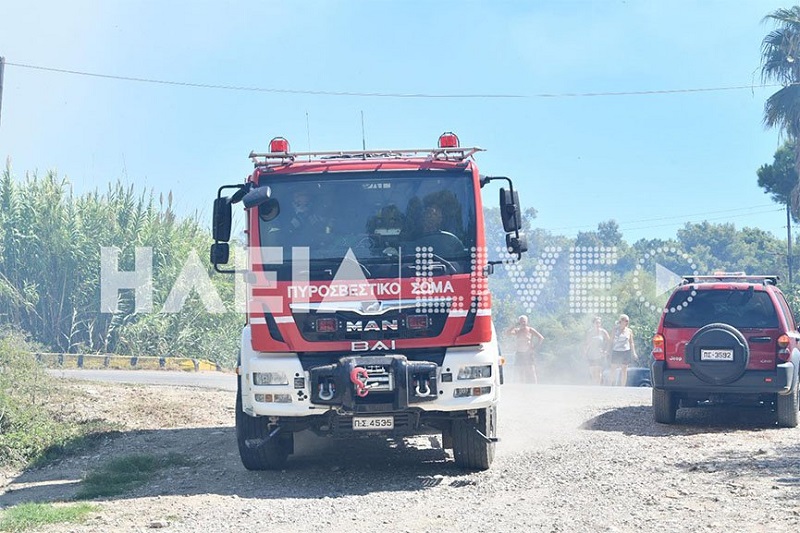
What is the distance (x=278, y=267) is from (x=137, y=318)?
23.1 meters

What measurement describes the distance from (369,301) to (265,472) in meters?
2.21

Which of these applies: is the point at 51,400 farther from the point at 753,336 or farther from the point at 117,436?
the point at 753,336

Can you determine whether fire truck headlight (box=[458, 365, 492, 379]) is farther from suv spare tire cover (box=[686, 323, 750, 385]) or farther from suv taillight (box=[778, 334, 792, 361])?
suv taillight (box=[778, 334, 792, 361])

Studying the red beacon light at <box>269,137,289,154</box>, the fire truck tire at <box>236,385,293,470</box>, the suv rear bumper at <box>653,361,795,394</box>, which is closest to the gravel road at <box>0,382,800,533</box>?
the fire truck tire at <box>236,385,293,470</box>

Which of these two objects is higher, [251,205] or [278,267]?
[251,205]

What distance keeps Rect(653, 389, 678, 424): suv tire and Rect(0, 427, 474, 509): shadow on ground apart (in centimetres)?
295

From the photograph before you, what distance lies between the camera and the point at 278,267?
9.55 meters

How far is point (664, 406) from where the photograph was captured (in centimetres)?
1320

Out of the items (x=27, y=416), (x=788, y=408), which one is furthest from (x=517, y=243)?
(x=27, y=416)

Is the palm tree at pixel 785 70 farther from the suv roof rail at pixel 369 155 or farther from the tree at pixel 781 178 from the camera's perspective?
the suv roof rail at pixel 369 155

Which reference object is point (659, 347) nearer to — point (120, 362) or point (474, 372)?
point (474, 372)

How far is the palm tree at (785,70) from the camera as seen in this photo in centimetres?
3033

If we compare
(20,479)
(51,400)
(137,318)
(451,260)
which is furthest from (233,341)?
(451,260)

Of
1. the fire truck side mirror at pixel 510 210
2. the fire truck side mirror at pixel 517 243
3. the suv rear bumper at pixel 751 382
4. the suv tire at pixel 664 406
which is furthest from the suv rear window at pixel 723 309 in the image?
the fire truck side mirror at pixel 510 210
